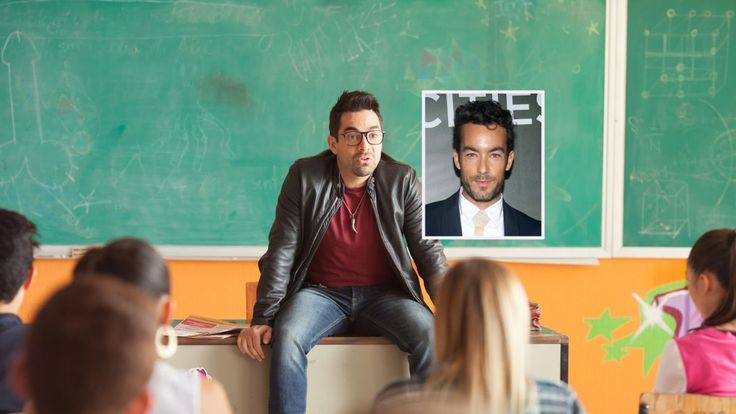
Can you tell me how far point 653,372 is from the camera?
3.88 metres

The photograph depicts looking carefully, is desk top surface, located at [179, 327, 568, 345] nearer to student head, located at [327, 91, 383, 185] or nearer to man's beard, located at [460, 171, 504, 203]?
student head, located at [327, 91, 383, 185]

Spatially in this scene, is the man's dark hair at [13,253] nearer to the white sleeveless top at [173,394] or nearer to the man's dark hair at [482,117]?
the white sleeveless top at [173,394]

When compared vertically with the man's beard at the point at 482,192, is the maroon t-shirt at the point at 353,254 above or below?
below

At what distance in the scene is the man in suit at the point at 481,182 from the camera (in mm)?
3822

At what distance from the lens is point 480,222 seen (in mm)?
3871

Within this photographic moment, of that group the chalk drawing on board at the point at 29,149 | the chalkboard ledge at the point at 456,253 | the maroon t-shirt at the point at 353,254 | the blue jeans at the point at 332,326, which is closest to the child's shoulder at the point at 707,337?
the blue jeans at the point at 332,326

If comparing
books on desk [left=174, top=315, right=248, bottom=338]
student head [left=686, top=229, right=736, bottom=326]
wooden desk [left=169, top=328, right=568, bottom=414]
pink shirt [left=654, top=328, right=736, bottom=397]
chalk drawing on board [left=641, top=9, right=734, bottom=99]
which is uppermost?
chalk drawing on board [left=641, top=9, right=734, bottom=99]

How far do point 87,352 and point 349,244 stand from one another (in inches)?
73.1

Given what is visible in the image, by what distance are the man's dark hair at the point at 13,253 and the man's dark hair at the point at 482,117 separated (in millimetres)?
2272

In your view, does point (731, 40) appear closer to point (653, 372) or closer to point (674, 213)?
point (674, 213)

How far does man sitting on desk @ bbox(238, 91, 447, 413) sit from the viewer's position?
2658 mm

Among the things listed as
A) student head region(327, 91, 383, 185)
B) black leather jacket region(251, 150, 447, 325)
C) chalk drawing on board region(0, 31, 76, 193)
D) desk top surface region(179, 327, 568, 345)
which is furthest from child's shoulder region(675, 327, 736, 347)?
chalk drawing on board region(0, 31, 76, 193)

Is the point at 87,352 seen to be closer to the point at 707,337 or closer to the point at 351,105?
the point at 707,337

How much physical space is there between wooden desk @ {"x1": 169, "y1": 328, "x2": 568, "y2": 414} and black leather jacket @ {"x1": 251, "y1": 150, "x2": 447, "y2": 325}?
17 centimetres
